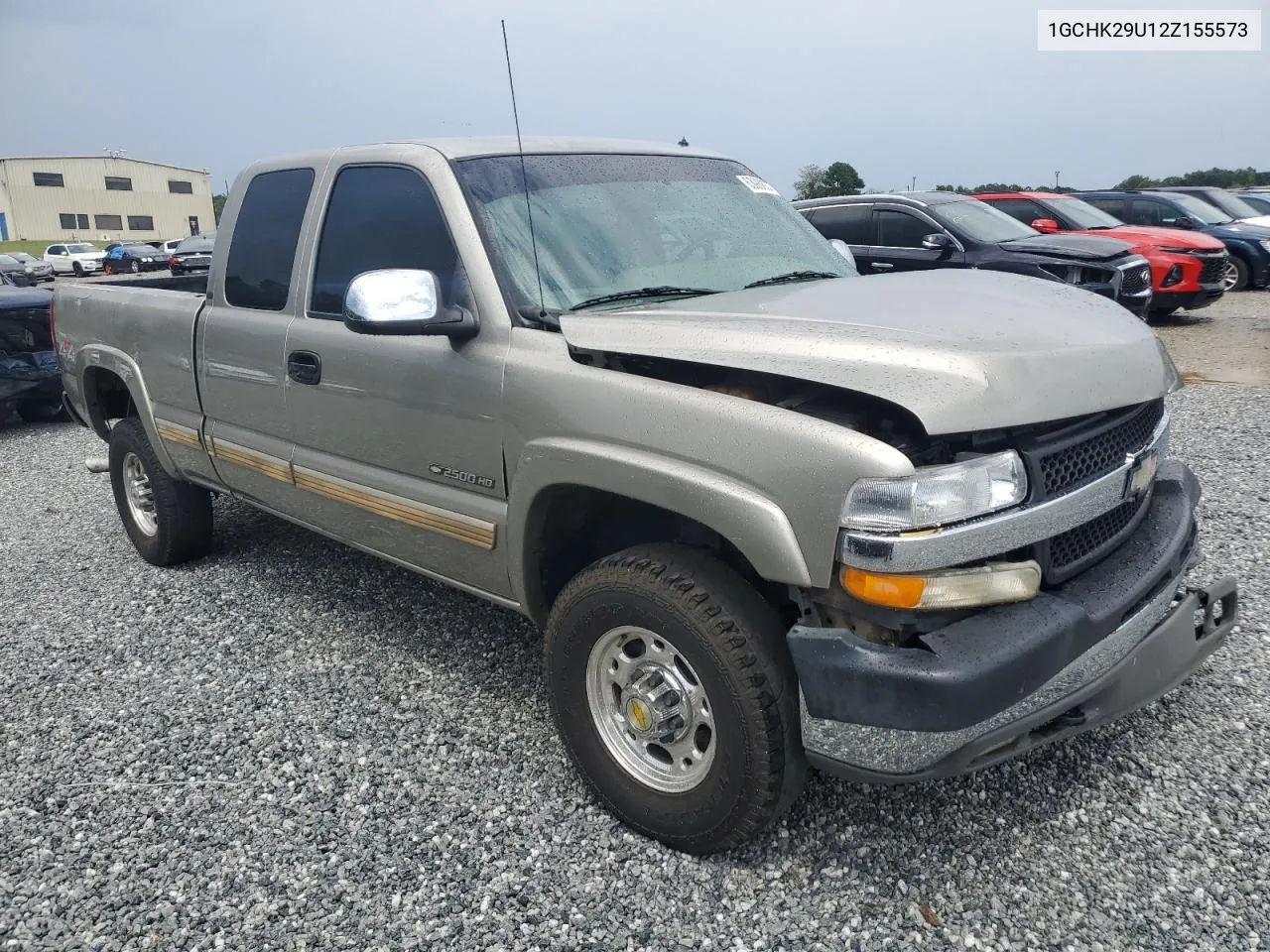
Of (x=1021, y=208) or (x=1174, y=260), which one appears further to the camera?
(x=1021, y=208)

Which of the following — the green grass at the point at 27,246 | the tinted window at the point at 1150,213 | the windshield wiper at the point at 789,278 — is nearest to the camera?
the windshield wiper at the point at 789,278

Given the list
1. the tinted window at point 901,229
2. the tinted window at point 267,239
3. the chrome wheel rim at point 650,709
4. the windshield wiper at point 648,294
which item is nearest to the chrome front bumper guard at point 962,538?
the chrome wheel rim at point 650,709

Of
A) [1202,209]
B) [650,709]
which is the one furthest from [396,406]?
[1202,209]

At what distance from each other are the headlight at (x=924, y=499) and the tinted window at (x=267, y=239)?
2.57 m

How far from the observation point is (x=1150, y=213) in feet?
53.0

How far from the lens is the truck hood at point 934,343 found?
7.07 feet

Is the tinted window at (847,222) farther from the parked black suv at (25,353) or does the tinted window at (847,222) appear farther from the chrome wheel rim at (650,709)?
the chrome wheel rim at (650,709)

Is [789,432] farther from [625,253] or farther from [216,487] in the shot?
[216,487]

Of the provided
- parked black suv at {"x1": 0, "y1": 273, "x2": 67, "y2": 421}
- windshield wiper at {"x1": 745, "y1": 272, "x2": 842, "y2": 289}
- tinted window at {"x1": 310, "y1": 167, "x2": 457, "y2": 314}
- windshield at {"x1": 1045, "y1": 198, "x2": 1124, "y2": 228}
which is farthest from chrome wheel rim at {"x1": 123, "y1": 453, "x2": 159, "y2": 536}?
windshield at {"x1": 1045, "y1": 198, "x2": 1124, "y2": 228}

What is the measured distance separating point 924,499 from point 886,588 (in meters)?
0.21

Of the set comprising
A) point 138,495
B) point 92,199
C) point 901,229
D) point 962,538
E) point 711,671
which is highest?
point 92,199

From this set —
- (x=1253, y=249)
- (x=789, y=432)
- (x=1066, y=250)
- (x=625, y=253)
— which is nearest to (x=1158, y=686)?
(x=789, y=432)

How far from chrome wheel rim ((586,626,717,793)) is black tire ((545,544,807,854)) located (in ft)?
0.10

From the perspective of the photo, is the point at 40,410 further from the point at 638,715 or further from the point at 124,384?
the point at 638,715
